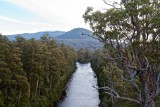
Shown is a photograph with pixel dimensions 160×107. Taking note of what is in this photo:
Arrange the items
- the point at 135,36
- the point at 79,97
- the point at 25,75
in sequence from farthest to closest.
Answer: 1. the point at 79,97
2. the point at 25,75
3. the point at 135,36

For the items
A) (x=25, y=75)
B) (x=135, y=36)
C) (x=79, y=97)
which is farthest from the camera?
(x=79, y=97)

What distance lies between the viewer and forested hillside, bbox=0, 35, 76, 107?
3819cm

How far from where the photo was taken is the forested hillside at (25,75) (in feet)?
125

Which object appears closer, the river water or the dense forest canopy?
the dense forest canopy

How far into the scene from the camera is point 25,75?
137ft

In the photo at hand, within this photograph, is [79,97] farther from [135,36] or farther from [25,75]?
[135,36]

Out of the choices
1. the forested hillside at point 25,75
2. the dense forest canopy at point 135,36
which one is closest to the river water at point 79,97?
the forested hillside at point 25,75

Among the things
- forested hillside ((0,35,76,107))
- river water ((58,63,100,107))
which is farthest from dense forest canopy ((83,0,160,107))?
river water ((58,63,100,107))

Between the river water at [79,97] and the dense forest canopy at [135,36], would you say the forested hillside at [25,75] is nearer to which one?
the river water at [79,97]

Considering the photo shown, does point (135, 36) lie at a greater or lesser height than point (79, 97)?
greater

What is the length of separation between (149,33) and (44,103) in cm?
3792

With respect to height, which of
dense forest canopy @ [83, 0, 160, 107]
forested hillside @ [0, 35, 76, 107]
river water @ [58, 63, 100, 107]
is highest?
dense forest canopy @ [83, 0, 160, 107]

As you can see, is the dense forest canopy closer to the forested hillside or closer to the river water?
the forested hillside

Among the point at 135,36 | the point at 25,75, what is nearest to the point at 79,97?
the point at 25,75
